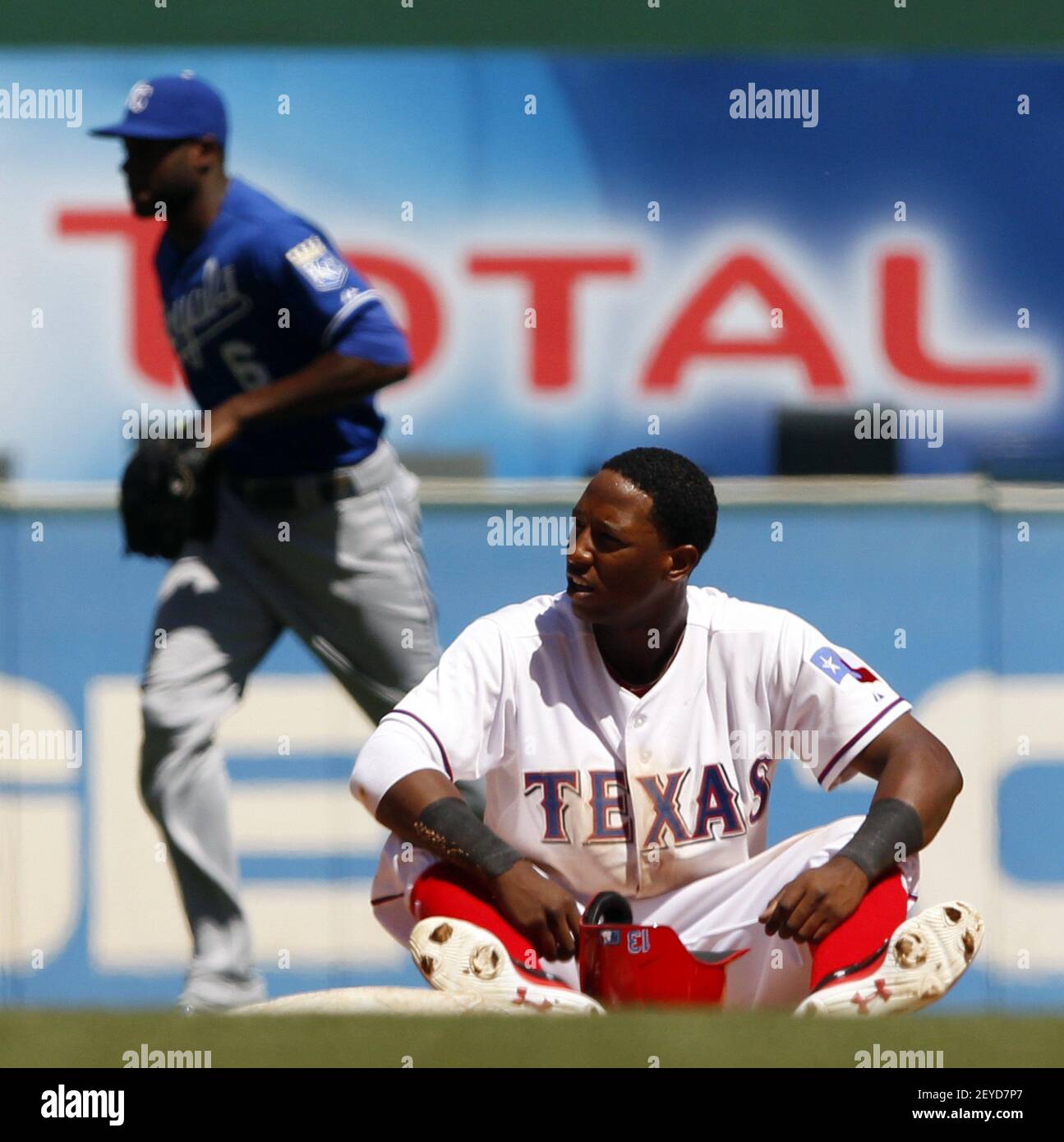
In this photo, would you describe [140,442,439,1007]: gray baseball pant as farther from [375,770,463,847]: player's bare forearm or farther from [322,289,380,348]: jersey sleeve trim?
[375,770,463,847]: player's bare forearm

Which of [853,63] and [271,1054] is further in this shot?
[853,63]

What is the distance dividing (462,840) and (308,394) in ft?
4.33

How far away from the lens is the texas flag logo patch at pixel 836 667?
9.53 ft

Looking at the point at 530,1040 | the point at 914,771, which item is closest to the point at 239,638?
the point at 914,771

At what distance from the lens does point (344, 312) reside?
11.8ft

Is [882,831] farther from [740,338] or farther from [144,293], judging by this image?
[144,293]

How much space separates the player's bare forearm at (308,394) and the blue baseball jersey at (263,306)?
0.01m

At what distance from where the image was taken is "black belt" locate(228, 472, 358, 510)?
3705mm

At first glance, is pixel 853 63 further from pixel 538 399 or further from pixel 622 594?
pixel 622 594

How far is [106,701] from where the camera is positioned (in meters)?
3.71

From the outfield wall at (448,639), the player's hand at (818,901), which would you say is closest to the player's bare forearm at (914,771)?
the player's hand at (818,901)

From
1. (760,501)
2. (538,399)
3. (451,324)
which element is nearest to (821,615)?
(760,501)

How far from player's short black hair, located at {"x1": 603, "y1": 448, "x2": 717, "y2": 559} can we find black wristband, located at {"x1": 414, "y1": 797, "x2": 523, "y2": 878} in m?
0.59

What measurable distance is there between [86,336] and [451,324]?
0.73 m
